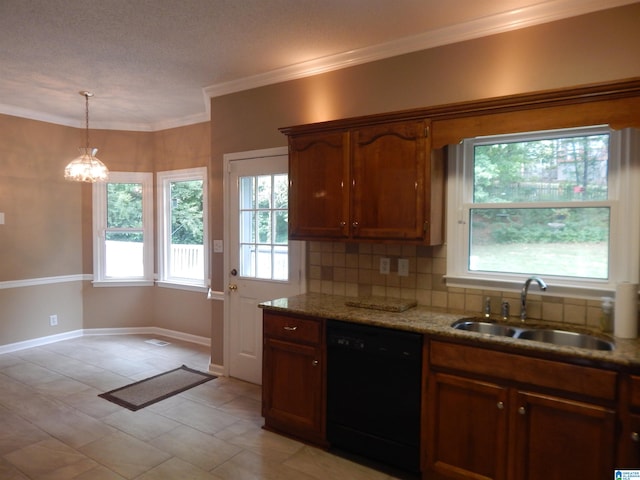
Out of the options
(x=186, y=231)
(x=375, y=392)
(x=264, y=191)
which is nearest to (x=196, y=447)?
(x=375, y=392)

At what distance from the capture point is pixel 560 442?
1949 mm

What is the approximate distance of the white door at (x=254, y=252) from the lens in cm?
356

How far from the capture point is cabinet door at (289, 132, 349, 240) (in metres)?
2.86

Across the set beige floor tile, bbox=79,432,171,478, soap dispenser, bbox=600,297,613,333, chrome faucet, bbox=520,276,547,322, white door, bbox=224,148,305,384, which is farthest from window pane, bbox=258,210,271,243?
soap dispenser, bbox=600,297,613,333

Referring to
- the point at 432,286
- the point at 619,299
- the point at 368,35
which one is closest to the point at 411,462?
the point at 432,286

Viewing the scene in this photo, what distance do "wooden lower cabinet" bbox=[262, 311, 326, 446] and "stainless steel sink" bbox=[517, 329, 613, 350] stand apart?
124cm

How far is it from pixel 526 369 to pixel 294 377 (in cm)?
141

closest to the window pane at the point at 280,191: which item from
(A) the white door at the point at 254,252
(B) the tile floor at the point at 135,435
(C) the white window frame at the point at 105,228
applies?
(A) the white door at the point at 254,252

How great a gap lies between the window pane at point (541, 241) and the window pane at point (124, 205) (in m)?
4.27

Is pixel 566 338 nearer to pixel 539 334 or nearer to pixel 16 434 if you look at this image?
pixel 539 334

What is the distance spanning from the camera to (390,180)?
8.78ft

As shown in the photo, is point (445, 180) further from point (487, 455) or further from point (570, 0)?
point (487, 455)

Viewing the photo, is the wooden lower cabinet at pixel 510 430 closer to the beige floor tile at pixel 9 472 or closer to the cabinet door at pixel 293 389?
the cabinet door at pixel 293 389

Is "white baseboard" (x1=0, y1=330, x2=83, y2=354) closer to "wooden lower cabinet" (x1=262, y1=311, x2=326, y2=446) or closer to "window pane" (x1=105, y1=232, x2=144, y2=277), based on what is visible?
"window pane" (x1=105, y1=232, x2=144, y2=277)
